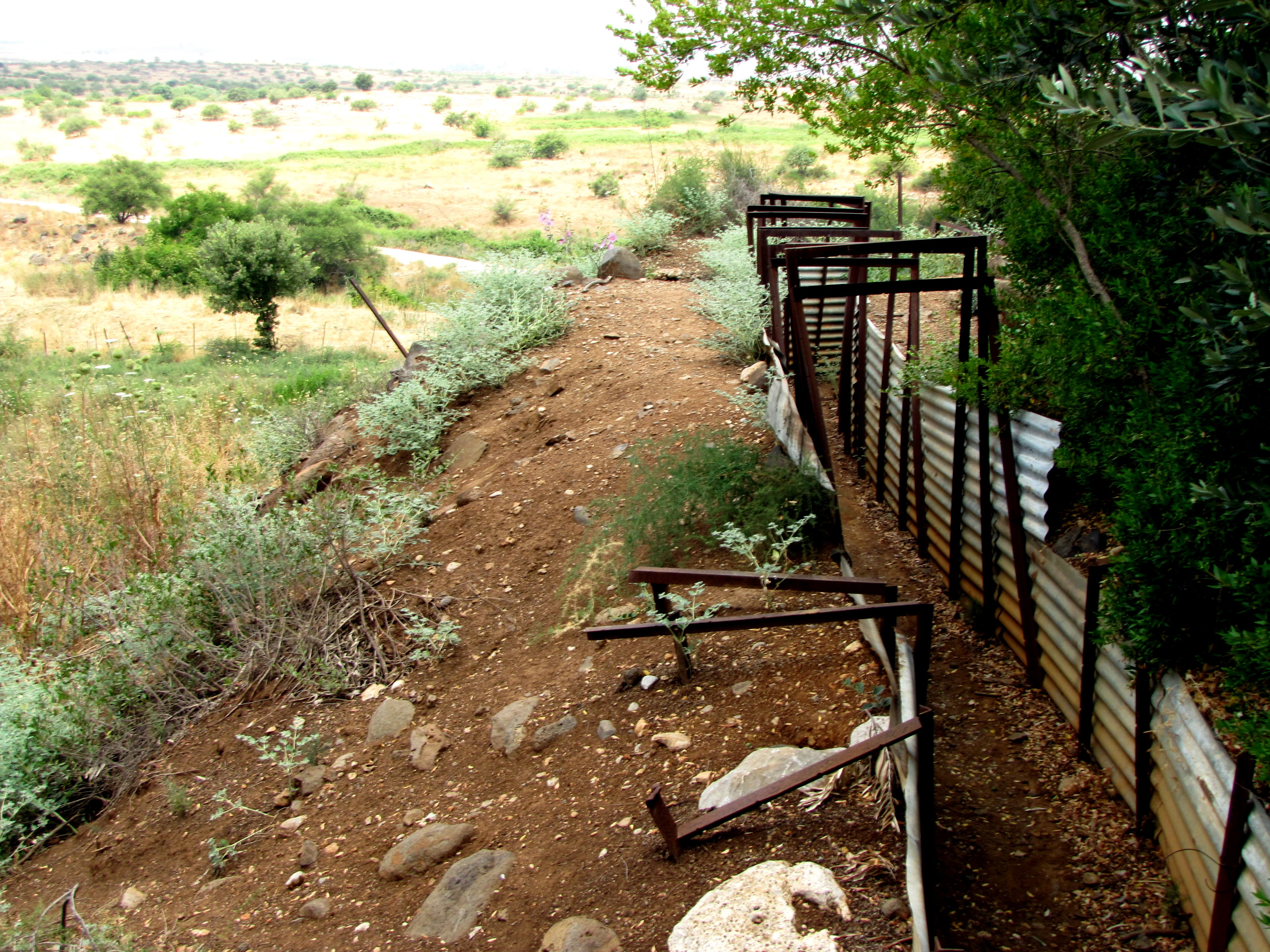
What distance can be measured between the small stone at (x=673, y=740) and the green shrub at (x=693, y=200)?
1064 cm

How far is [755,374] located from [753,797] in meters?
4.18

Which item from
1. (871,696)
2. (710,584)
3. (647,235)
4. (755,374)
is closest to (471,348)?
(755,374)

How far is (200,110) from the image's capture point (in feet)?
209

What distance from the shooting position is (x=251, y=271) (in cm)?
1745

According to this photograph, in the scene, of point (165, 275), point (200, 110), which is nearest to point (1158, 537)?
point (165, 275)

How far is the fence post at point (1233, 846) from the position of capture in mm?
2070

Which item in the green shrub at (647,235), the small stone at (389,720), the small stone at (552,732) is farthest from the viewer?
the green shrub at (647,235)

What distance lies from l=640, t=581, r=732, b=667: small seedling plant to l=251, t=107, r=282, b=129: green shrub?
211ft

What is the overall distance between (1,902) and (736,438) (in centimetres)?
393

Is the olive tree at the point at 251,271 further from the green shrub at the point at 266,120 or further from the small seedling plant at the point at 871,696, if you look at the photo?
the green shrub at the point at 266,120

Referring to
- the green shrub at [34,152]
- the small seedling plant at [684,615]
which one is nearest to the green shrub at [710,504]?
the small seedling plant at [684,615]

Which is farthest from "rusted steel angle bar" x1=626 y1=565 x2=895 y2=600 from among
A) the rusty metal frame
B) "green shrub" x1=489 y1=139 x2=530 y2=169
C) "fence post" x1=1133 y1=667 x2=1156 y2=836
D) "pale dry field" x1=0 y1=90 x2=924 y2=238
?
"green shrub" x1=489 y1=139 x2=530 y2=169

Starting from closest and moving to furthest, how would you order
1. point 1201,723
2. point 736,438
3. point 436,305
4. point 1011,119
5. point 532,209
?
point 1201,723 → point 1011,119 → point 736,438 → point 436,305 → point 532,209

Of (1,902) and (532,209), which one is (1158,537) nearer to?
(1,902)
